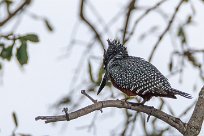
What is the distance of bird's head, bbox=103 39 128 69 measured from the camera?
3.55 metres

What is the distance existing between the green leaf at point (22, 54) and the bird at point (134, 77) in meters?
0.38

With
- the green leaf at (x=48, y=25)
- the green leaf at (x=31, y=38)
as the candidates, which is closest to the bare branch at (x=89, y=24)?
the green leaf at (x=48, y=25)

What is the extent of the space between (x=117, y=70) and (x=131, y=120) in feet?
2.17

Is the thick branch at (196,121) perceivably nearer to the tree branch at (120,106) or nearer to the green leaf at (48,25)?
the tree branch at (120,106)

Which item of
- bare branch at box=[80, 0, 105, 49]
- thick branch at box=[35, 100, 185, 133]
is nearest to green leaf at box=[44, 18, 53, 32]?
bare branch at box=[80, 0, 105, 49]

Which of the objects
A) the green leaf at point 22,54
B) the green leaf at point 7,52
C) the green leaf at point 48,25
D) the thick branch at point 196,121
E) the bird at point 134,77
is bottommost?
the thick branch at point 196,121

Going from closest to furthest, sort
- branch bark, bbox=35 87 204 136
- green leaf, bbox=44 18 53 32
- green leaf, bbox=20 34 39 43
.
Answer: branch bark, bbox=35 87 204 136 → green leaf, bbox=20 34 39 43 → green leaf, bbox=44 18 53 32

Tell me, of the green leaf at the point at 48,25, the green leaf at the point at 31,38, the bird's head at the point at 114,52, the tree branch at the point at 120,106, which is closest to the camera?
the tree branch at the point at 120,106

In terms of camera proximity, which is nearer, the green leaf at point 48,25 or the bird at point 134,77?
the bird at point 134,77

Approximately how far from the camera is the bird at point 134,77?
325cm

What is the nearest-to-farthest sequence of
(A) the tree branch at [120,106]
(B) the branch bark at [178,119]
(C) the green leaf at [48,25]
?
(A) the tree branch at [120,106] → (B) the branch bark at [178,119] → (C) the green leaf at [48,25]

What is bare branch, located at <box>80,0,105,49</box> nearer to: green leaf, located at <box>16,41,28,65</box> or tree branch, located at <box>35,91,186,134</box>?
green leaf, located at <box>16,41,28,65</box>

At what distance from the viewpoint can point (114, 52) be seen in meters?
A: 3.59

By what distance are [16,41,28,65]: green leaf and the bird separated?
380 mm
